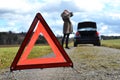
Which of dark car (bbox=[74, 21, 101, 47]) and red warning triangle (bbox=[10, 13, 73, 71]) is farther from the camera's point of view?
dark car (bbox=[74, 21, 101, 47])

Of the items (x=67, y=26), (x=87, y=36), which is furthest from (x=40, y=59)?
(x=87, y=36)

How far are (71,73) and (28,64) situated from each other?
1673mm

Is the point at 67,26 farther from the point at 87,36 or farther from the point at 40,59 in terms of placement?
the point at 40,59

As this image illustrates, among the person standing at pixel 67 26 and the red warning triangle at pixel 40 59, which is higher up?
the red warning triangle at pixel 40 59

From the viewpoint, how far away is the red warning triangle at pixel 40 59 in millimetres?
8719

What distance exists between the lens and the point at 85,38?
31.3m

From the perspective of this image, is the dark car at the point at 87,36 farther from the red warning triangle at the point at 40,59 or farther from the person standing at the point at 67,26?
the red warning triangle at the point at 40,59

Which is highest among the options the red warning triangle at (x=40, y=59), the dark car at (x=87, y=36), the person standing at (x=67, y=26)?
the red warning triangle at (x=40, y=59)

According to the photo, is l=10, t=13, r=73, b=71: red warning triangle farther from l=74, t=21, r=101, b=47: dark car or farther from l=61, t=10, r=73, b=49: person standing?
l=74, t=21, r=101, b=47: dark car

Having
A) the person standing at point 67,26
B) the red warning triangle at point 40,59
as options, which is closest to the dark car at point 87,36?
the person standing at point 67,26


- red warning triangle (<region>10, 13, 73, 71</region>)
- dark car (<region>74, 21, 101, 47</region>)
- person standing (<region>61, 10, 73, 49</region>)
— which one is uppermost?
red warning triangle (<region>10, 13, 73, 71</region>)

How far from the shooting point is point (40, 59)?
895 centimetres

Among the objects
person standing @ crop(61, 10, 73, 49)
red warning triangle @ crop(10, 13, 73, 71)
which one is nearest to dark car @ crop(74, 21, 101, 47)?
person standing @ crop(61, 10, 73, 49)

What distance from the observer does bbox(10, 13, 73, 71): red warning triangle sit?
28.6 ft
